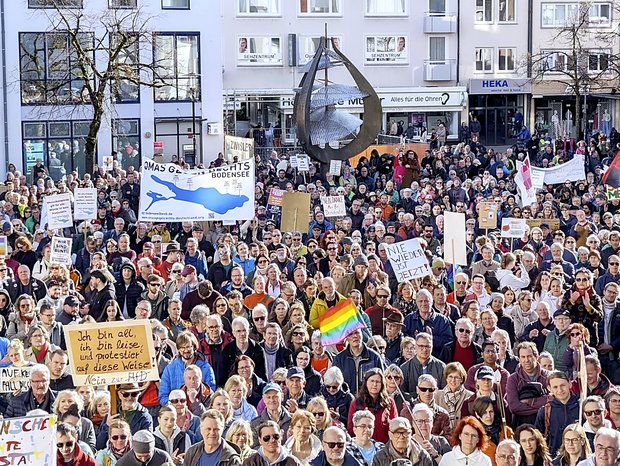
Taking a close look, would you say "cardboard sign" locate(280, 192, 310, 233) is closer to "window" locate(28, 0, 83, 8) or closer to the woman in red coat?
the woman in red coat

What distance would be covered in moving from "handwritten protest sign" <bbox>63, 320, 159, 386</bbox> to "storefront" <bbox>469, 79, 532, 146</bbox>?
44085 mm

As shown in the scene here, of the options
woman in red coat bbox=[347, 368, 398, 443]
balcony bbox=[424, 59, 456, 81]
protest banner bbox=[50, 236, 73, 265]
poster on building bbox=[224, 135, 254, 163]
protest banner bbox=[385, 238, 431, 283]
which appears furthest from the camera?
balcony bbox=[424, 59, 456, 81]

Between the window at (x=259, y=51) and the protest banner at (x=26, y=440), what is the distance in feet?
146

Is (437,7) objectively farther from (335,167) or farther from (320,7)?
(335,167)

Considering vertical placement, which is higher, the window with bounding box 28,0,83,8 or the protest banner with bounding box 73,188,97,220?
the window with bounding box 28,0,83,8

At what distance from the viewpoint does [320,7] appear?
5341 cm

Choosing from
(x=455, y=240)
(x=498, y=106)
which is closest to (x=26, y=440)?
(x=455, y=240)

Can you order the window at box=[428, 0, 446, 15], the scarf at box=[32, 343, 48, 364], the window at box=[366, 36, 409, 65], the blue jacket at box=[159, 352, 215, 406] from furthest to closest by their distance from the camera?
the window at box=[428, 0, 446, 15], the window at box=[366, 36, 409, 65], the scarf at box=[32, 343, 48, 364], the blue jacket at box=[159, 352, 215, 406]

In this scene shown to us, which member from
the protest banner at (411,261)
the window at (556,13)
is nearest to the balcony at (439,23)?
the window at (556,13)

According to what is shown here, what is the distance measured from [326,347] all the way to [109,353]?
2.76 meters

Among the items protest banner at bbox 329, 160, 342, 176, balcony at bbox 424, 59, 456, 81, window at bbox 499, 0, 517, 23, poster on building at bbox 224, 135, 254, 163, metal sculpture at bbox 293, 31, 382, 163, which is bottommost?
protest banner at bbox 329, 160, 342, 176

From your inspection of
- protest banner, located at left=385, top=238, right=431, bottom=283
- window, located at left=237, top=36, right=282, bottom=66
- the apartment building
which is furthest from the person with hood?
window, located at left=237, top=36, right=282, bottom=66

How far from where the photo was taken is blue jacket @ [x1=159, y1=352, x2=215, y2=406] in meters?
12.5

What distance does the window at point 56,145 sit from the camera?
43.1 metres
